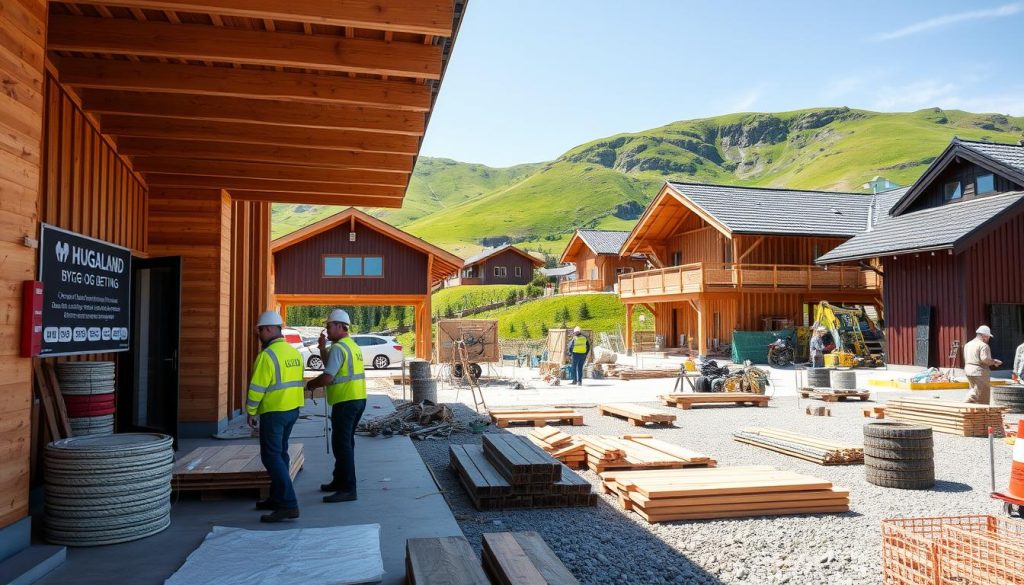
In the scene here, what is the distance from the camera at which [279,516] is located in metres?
6.13

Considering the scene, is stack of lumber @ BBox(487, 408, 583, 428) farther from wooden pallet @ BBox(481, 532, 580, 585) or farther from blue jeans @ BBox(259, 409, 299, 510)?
wooden pallet @ BBox(481, 532, 580, 585)

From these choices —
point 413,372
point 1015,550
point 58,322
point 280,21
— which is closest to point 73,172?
point 58,322

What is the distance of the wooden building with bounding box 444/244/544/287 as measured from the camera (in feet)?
246

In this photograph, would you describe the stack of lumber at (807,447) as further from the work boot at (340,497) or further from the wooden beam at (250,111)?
the wooden beam at (250,111)

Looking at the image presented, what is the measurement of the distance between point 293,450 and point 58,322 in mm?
2705

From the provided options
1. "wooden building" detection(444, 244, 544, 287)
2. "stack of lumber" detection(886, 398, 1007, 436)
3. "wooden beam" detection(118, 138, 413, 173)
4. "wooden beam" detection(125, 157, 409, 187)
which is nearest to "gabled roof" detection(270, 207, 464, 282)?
"wooden beam" detection(125, 157, 409, 187)

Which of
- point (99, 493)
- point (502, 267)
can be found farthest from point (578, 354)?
point (502, 267)

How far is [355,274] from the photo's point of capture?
30156mm

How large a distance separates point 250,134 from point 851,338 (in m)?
26.1

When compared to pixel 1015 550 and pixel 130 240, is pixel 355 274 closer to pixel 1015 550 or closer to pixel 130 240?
pixel 130 240

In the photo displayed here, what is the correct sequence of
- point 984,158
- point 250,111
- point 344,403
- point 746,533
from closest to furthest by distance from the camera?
point 746,533, point 344,403, point 250,111, point 984,158

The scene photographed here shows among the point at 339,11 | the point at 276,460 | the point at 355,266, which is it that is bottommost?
the point at 276,460

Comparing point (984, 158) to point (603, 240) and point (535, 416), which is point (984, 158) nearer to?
point (535, 416)

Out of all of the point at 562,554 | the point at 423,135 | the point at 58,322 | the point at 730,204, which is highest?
the point at 730,204
